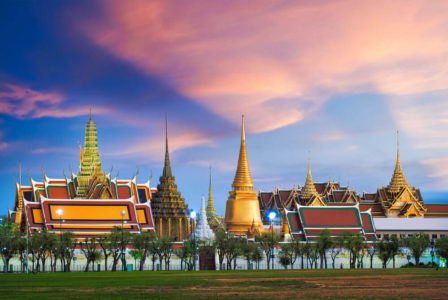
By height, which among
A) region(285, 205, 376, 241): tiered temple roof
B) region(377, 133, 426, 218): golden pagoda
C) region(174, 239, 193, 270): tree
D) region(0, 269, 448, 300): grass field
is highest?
region(377, 133, 426, 218): golden pagoda

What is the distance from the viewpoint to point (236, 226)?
12094 cm

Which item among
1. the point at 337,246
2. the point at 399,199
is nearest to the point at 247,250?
the point at 337,246

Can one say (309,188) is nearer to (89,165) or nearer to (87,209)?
(89,165)

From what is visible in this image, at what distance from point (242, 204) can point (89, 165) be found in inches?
1022

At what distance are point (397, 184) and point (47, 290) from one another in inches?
4975

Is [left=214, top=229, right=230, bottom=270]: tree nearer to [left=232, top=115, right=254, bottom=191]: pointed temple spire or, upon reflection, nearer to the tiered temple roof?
the tiered temple roof

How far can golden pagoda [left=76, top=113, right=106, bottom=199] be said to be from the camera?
359ft

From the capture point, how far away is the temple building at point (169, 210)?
360 feet

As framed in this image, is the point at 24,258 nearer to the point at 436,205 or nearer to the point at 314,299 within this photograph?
the point at 314,299

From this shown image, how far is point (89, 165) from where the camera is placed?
378 ft

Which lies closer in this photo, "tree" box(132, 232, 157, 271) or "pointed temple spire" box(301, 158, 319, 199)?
"tree" box(132, 232, 157, 271)

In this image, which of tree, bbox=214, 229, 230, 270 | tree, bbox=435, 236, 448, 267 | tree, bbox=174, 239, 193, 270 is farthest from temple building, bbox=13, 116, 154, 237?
tree, bbox=435, 236, 448, 267

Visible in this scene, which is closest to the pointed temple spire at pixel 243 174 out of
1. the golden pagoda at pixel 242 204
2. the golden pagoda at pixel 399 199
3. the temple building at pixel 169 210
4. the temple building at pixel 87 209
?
the golden pagoda at pixel 242 204

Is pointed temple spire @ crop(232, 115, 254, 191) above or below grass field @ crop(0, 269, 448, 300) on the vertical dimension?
above
